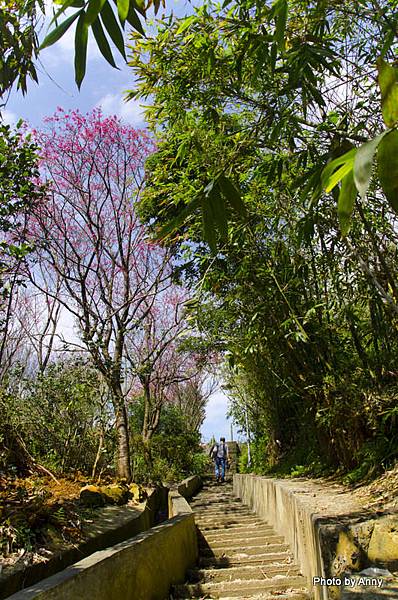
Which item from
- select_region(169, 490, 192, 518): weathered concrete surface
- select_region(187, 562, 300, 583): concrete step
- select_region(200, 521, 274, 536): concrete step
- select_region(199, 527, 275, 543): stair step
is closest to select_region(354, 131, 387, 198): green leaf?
select_region(187, 562, 300, 583): concrete step

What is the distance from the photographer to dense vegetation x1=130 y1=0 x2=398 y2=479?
262cm

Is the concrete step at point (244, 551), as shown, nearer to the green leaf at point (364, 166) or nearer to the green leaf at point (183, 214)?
the green leaf at point (183, 214)

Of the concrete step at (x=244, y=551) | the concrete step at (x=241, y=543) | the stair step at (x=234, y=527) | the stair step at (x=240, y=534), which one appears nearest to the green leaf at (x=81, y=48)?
the concrete step at (x=244, y=551)

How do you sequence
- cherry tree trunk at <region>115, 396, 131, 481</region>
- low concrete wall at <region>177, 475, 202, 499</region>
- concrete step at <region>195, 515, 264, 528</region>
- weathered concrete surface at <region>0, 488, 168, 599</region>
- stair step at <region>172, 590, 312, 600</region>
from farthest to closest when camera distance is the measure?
low concrete wall at <region>177, 475, 202, 499</region> → cherry tree trunk at <region>115, 396, 131, 481</region> → concrete step at <region>195, 515, 264, 528</region> → stair step at <region>172, 590, 312, 600</region> → weathered concrete surface at <region>0, 488, 168, 599</region>

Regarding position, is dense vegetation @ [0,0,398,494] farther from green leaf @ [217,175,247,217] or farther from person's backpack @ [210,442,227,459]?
person's backpack @ [210,442,227,459]

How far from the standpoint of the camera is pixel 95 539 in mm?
4426

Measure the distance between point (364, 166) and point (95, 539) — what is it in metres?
4.47

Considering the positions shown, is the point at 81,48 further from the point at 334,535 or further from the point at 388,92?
the point at 334,535

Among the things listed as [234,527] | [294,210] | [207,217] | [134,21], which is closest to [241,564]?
[234,527]

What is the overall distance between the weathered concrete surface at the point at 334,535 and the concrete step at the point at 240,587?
0.18 meters

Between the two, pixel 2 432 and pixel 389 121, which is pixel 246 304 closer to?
pixel 2 432

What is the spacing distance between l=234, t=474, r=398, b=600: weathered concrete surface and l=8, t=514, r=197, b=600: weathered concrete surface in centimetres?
111

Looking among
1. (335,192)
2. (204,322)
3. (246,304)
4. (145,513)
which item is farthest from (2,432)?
(335,192)

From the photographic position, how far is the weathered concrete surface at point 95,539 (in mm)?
3318
